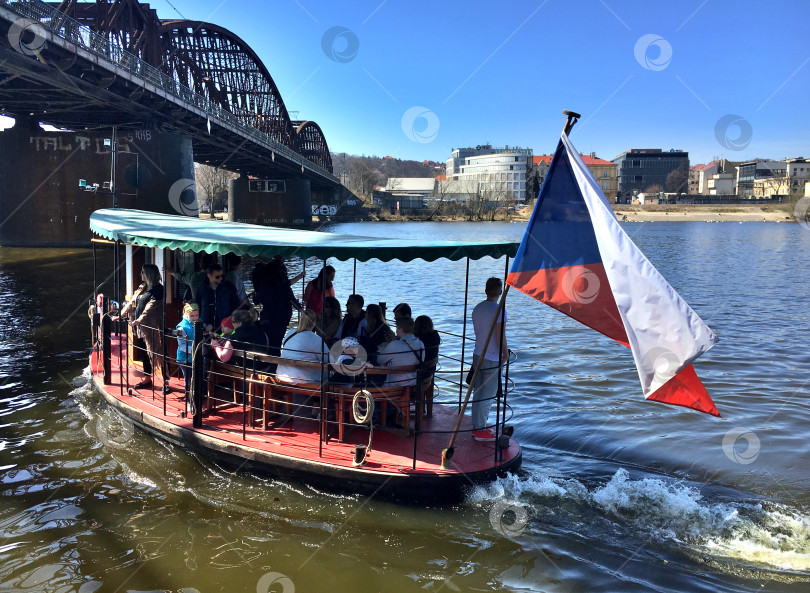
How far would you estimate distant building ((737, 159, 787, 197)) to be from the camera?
162750 millimetres

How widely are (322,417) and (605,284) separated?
3.48 metres

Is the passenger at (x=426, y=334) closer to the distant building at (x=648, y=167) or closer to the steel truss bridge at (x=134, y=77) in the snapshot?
the steel truss bridge at (x=134, y=77)

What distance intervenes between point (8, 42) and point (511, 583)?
1022 inches

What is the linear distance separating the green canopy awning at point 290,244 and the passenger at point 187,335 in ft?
3.22

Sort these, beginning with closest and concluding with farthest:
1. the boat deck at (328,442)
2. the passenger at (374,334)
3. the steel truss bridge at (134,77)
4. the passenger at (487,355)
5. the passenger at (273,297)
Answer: the boat deck at (328,442) < the passenger at (487,355) < the passenger at (374,334) < the passenger at (273,297) < the steel truss bridge at (134,77)

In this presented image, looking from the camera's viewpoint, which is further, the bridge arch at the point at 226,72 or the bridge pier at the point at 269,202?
the bridge pier at the point at 269,202

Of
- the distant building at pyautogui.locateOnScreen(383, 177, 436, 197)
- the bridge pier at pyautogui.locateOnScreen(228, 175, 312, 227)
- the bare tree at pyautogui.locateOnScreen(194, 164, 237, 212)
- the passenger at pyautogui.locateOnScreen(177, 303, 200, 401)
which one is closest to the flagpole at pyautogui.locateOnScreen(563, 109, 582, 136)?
the passenger at pyautogui.locateOnScreen(177, 303, 200, 401)

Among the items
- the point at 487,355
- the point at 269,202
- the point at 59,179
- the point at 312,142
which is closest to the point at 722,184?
the point at 312,142

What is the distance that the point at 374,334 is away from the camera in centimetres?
809

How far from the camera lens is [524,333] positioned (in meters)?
19.3

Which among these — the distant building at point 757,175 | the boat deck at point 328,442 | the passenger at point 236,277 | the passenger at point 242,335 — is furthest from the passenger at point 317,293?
the distant building at point 757,175

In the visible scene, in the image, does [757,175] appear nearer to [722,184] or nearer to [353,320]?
[722,184]

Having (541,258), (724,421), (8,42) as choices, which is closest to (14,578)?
(541,258)

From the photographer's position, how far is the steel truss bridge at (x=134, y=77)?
24.4m
